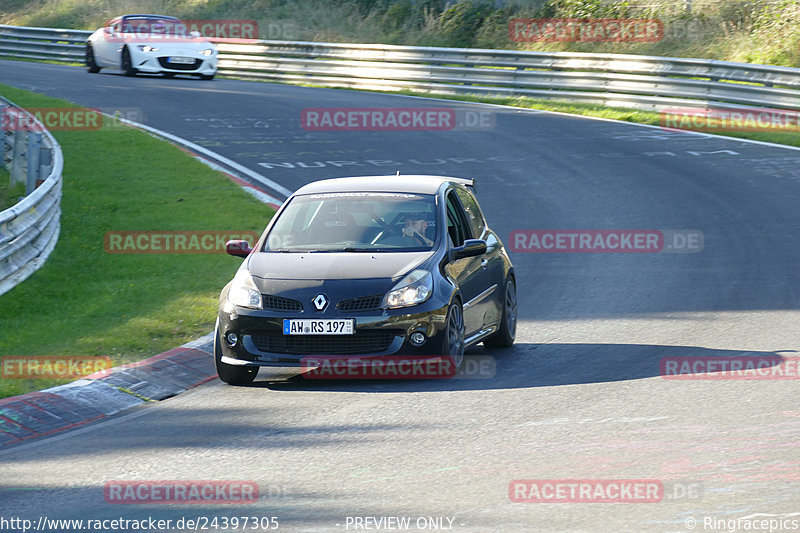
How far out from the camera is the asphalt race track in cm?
642

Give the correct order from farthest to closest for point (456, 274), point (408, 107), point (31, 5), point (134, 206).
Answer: point (31, 5)
point (408, 107)
point (134, 206)
point (456, 274)

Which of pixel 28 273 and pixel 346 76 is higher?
pixel 28 273

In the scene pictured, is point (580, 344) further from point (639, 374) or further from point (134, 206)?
point (134, 206)

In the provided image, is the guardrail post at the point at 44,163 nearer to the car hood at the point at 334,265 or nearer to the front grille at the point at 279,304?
the car hood at the point at 334,265

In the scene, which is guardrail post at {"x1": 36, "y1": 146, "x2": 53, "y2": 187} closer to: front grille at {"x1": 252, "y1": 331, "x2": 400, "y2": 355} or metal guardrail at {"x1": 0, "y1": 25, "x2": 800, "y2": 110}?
front grille at {"x1": 252, "y1": 331, "x2": 400, "y2": 355}

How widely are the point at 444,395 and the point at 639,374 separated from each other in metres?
1.62

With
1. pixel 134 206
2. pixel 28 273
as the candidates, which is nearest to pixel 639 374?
pixel 28 273

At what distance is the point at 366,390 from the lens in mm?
9336

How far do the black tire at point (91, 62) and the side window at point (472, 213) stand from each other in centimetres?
2469

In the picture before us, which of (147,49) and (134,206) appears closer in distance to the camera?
(134,206)

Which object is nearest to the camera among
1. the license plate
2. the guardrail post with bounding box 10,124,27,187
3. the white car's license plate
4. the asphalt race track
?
the asphalt race track

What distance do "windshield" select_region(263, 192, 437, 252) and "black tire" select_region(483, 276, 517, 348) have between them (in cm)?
115

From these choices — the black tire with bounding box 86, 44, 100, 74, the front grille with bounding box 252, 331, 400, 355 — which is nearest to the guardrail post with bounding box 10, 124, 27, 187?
the front grille with bounding box 252, 331, 400, 355

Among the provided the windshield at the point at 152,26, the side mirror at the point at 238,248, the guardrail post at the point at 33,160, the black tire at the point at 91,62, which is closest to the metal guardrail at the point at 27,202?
the guardrail post at the point at 33,160
